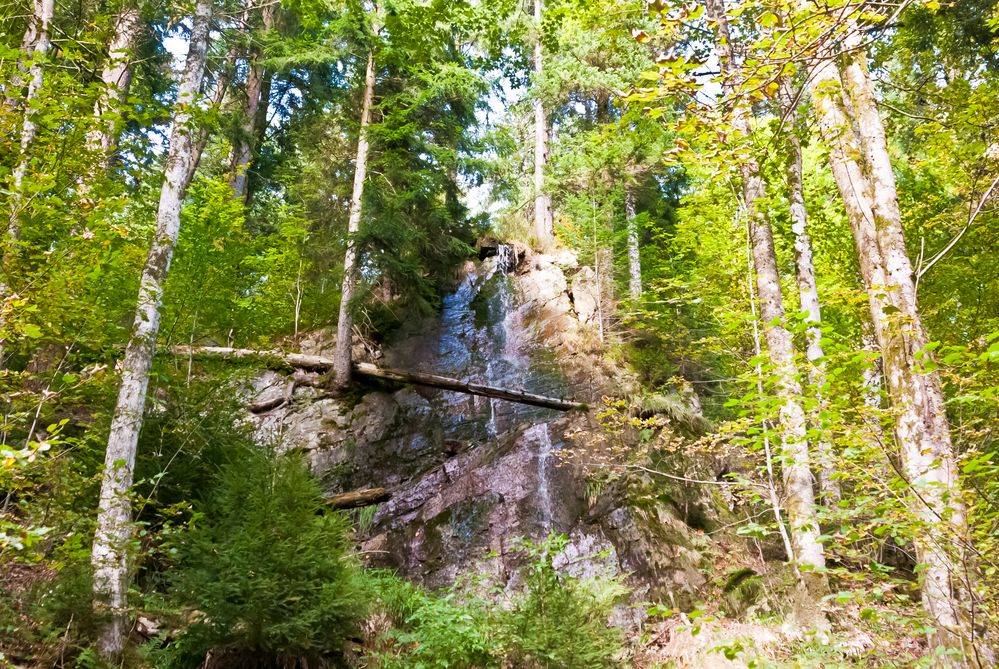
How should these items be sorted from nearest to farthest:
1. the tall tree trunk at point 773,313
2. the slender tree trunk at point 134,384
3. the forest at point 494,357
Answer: the forest at point 494,357
the slender tree trunk at point 134,384
the tall tree trunk at point 773,313

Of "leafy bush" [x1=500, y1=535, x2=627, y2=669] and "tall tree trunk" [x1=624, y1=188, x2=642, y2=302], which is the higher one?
"tall tree trunk" [x1=624, y1=188, x2=642, y2=302]

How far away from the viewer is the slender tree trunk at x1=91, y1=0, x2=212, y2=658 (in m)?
5.23

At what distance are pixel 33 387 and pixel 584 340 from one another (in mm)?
9871

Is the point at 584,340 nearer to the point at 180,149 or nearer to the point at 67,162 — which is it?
the point at 180,149

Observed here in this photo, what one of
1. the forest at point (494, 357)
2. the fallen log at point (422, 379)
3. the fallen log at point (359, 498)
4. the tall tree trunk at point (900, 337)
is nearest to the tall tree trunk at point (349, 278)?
the forest at point (494, 357)

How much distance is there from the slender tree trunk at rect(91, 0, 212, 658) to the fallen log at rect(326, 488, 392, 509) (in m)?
4.09

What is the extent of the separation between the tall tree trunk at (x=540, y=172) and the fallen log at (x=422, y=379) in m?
6.86

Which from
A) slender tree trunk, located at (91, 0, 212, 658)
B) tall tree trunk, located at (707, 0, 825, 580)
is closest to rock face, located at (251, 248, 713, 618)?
tall tree trunk, located at (707, 0, 825, 580)

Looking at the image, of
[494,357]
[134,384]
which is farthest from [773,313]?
[494,357]

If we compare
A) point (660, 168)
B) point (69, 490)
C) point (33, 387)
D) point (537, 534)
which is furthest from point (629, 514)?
point (660, 168)

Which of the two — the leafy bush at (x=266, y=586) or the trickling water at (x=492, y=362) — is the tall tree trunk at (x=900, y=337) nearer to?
the leafy bush at (x=266, y=586)

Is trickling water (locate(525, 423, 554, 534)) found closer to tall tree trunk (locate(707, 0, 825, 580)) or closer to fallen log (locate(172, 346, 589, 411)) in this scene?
fallen log (locate(172, 346, 589, 411))

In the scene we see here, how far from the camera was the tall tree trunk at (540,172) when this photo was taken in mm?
17469

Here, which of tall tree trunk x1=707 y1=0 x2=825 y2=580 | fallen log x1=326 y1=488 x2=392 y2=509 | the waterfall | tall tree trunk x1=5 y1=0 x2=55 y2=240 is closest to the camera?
tall tree trunk x1=5 y1=0 x2=55 y2=240
